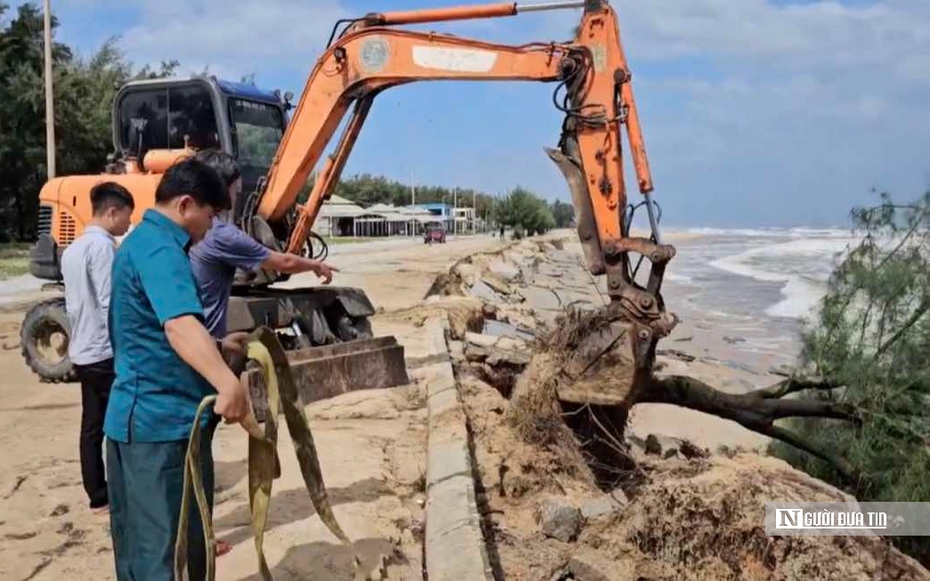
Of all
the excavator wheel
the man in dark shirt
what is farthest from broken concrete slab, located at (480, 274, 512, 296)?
the man in dark shirt

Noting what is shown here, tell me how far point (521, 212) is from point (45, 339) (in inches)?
2691

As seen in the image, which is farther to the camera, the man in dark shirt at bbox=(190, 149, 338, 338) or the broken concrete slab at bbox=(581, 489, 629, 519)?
the broken concrete slab at bbox=(581, 489, 629, 519)

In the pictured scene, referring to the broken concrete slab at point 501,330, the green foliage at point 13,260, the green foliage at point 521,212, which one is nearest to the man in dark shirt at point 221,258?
the broken concrete slab at point 501,330

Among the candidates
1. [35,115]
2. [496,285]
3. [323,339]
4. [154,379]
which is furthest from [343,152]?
[35,115]

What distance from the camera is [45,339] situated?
9242mm

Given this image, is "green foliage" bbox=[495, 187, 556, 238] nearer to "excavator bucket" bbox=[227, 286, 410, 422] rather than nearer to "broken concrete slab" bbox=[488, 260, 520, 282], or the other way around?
"broken concrete slab" bbox=[488, 260, 520, 282]

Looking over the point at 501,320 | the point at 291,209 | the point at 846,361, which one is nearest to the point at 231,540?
the point at 291,209

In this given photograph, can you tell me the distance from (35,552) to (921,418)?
6.30 metres

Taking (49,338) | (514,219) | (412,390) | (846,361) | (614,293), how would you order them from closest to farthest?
(614,293) → (846,361) → (412,390) → (49,338) → (514,219)

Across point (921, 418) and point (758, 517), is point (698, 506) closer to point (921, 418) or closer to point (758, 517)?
point (758, 517)

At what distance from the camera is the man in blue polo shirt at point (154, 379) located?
3066 millimetres

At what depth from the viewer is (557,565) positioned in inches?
193

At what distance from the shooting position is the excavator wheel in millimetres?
9062

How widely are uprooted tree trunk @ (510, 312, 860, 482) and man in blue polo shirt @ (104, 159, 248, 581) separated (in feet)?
12.4
